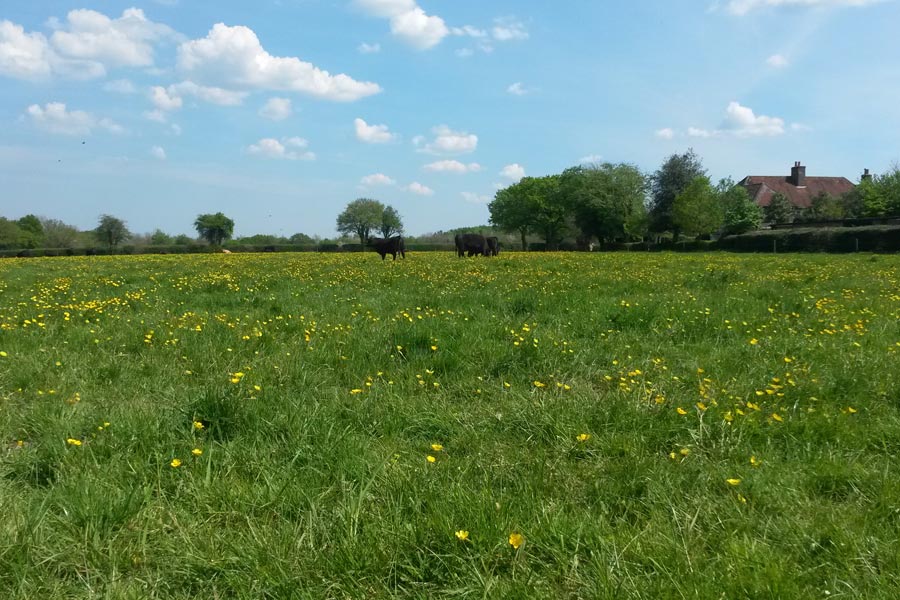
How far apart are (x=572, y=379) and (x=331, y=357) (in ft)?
8.63

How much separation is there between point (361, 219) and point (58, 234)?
57.2 metres

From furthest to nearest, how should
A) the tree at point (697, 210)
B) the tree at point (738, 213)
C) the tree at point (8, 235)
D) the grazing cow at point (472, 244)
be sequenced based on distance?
the tree at point (8, 235) < the tree at point (738, 213) < the tree at point (697, 210) < the grazing cow at point (472, 244)

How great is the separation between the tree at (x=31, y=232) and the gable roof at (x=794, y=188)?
115 m

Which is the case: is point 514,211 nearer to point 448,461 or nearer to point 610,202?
point 610,202

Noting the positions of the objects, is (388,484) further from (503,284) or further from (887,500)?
(503,284)

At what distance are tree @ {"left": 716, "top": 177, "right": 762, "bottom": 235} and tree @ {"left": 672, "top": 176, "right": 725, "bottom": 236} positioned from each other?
6.16 meters

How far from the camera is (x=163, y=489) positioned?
3.16 m

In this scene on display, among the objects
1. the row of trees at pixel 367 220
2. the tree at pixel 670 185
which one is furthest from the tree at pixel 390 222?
the tree at pixel 670 185

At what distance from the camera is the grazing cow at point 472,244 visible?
31.9 meters

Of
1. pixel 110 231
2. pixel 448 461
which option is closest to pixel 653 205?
pixel 448 461

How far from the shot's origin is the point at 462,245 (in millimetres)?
32219

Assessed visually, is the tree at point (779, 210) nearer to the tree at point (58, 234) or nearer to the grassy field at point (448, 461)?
the grassy field at point (448, 461)

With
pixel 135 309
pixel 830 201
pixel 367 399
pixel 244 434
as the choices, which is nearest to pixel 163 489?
pixel 244 434

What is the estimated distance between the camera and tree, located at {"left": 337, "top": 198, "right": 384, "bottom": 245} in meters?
124
